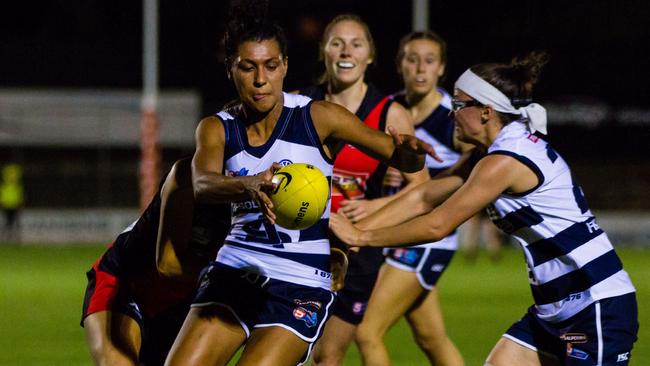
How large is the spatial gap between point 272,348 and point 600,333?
52.2 inches

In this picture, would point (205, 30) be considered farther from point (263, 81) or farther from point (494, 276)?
point (263, 81)

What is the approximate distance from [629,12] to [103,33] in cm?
1537

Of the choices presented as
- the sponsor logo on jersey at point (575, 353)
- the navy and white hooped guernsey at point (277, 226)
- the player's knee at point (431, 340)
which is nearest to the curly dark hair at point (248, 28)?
the navy and white hooped guernsey at point (277, 226)

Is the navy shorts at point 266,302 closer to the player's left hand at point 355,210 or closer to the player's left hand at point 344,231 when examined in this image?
the player's left hand at point 344,231

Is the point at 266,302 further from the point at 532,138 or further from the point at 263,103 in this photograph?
the point at 532,138

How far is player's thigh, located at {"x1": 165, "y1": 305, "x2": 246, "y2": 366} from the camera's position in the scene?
15.4ft

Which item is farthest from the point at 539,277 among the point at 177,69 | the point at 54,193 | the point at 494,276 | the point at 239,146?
the point at 177,69

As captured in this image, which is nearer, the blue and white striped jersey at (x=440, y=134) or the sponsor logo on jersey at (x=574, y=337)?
the sponsor logo on jersey at (x=574, y=337)

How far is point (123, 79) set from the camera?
116ft

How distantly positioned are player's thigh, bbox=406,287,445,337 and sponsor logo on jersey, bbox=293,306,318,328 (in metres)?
2.71

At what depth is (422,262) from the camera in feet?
24.4

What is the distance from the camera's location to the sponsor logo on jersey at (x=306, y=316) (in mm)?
4801

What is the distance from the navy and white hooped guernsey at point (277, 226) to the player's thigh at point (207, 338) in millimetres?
220

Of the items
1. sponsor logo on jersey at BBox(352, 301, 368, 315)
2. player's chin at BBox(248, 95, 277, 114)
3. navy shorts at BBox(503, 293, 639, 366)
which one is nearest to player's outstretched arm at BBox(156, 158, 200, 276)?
player's chin at BBox(248, 95, 277, 114)
